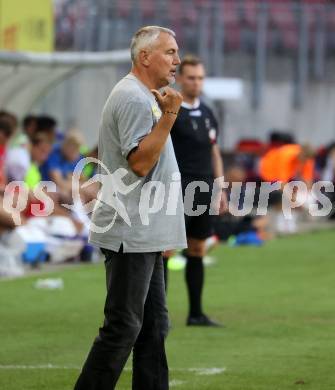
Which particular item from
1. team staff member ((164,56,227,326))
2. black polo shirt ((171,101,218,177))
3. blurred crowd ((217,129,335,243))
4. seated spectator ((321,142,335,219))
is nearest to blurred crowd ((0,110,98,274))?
blurred crowd ((217,129,335,243))

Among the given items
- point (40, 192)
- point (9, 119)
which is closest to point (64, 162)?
point (40, 192)

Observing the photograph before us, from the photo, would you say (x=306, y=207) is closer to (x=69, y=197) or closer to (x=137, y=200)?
(x=69, y=197)

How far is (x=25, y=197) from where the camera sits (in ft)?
51.7

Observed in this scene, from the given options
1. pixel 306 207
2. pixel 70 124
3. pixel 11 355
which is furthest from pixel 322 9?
pixel 11 355

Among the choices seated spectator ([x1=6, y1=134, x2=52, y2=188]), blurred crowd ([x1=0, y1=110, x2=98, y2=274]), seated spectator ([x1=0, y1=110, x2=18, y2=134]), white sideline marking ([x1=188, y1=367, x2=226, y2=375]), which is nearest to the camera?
white sideline marking ([x1=188, y1=367, x2=226, y2=375])

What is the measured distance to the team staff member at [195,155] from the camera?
10656mm

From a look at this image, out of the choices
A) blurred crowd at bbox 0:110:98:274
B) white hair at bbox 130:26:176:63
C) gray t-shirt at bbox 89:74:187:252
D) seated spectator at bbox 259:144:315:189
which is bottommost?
seated spectator at bbox 259:144:315:189

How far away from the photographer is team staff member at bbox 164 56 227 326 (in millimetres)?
10656

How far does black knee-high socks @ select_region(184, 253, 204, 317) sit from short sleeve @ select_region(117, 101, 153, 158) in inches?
183

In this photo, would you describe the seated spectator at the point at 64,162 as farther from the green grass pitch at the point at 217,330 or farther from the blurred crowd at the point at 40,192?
the green grass pitch at the point at 217,330

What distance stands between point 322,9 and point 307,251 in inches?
408

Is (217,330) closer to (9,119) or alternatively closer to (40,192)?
(9,119)

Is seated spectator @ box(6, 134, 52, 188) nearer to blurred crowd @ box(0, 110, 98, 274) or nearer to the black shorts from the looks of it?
blurred crowd @ box(0, 110, 98, 274)

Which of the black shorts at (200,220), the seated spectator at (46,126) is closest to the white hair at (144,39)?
the black shorts at (200,220)
